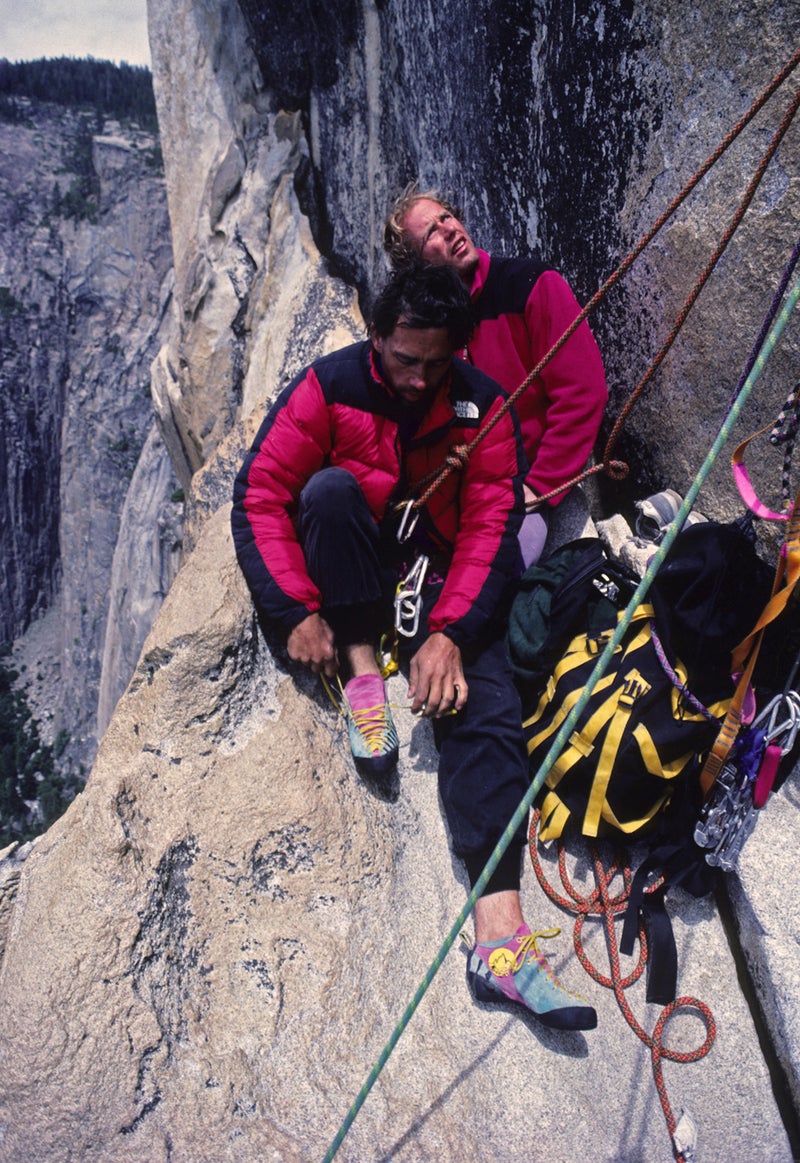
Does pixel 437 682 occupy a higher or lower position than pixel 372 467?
lower

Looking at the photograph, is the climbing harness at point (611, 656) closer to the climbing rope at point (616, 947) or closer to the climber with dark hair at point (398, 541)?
the climbing rope at point (616, 947)

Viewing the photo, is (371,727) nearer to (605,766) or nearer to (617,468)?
(605,766)

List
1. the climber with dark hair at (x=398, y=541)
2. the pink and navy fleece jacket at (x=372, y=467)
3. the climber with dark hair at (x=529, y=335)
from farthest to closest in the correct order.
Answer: the climber with dark hair at (x=529, y=335)
the pink and navy fleece jacket at (x=372, y=467)
the climber with dark hair at (x=398, y=541)

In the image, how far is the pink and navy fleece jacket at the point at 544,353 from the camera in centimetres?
290

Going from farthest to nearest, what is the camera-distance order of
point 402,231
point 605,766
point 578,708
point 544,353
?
1. point 544,353
2. point 402,231
3. point 605,766
4. point 578,708

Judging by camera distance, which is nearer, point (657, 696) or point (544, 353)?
point (657, 696)

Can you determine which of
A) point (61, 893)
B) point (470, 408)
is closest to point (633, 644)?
point (470, 408)

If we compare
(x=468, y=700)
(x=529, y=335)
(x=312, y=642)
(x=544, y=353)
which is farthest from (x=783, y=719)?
(x=529, y=335)

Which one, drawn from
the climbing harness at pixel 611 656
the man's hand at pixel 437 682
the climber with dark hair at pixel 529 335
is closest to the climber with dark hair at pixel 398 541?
the man's hand at pixel 437 682

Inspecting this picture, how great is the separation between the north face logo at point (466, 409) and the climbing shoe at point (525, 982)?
5.10 feet

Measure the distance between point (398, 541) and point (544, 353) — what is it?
1041 mm

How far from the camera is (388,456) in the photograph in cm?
243

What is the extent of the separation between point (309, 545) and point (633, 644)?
1073 millimetres

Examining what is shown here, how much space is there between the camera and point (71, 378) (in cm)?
4284
